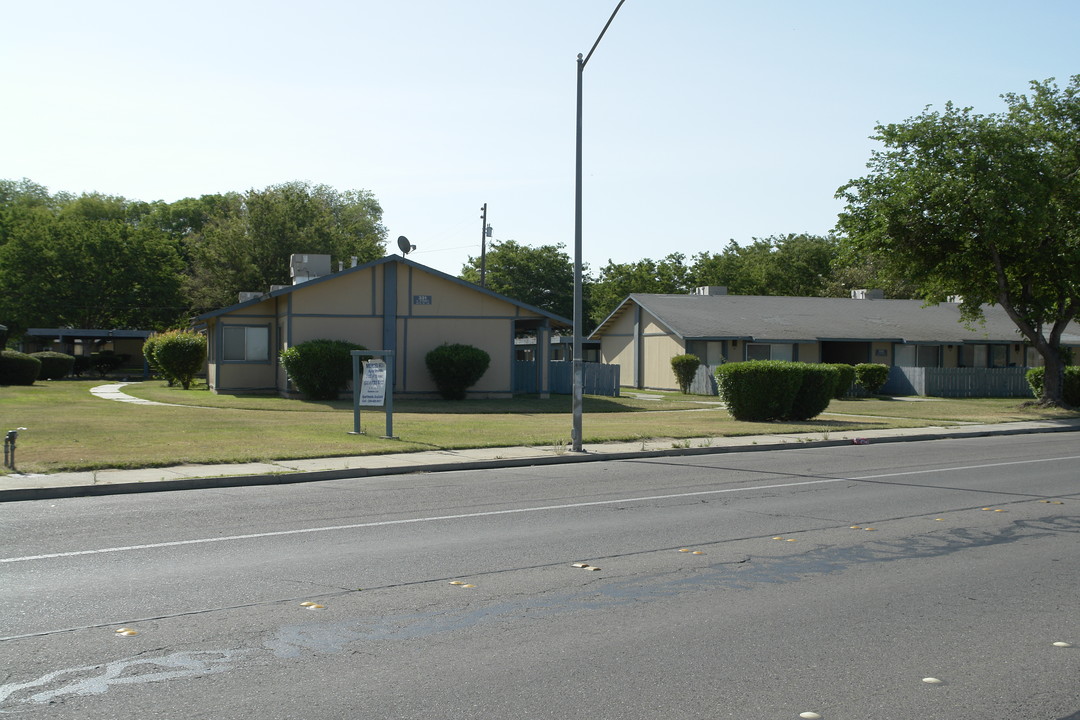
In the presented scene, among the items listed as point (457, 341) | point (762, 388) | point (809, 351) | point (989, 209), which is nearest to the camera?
point (762, 388)

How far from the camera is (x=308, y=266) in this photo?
1457 inches

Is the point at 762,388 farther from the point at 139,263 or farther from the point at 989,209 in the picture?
the point at 139,263

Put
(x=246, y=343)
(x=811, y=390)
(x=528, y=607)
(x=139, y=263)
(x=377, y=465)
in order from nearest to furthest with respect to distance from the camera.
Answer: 1. (x=528, y=607)
2. (x=377, y=465)
3. (x=811, y=390)
4. (x=246, y=343)
5. (x=139, y=263)

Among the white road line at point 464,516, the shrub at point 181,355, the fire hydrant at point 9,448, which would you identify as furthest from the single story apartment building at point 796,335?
the fire hydrant at point 9,448

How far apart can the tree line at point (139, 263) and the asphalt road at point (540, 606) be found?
4930 centimetres

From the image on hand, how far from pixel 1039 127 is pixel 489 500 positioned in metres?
25.2

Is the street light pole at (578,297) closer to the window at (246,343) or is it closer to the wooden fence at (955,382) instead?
the window at (246,343)

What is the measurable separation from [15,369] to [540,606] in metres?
35.1

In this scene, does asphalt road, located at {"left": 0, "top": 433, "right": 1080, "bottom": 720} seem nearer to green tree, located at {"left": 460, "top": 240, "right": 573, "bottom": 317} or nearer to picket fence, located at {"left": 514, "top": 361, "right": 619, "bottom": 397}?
picket fence, located at {"left": 514, "top": 361, "right": 619, "bottom": 397}

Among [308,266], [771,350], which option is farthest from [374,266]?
[771,350]

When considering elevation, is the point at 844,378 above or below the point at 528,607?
above

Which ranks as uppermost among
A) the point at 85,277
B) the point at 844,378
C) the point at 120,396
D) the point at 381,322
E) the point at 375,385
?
the point at 85,277

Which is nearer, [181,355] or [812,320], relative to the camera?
[181,355]

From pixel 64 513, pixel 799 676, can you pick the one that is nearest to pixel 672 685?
pixel 799 676
